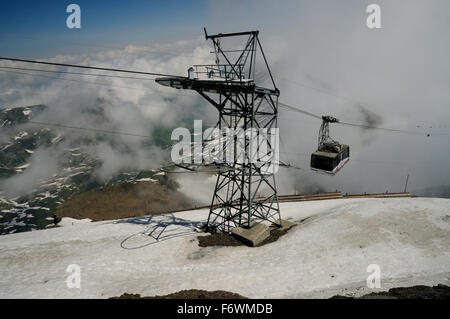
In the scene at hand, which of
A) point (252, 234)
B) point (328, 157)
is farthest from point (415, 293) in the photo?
point (328, 157)

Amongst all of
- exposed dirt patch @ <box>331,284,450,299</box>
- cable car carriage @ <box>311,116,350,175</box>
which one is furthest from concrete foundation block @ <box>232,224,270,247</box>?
cable car carriage @ <box>311,116,350,175</box>

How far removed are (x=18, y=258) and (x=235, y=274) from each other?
61.8ft

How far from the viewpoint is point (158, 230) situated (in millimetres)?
24344

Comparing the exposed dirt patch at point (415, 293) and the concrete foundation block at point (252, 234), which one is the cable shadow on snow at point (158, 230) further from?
the exposed dirt patch at point (415, 293)

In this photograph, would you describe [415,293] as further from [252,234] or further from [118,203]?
[118,203]

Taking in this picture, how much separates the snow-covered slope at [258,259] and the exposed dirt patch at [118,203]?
33.5 meters

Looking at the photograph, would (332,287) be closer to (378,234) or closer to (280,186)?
(378,234)

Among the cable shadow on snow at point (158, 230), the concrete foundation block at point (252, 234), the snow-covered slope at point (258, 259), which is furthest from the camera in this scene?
the cable shadow on snow at point (158, 230)

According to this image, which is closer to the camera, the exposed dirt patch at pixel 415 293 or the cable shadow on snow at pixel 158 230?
the exposed dirt patch at pixel 415 293

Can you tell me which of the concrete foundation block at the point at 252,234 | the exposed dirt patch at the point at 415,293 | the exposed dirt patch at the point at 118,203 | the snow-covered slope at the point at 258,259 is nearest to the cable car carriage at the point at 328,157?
the snow-covered slope at the point at 258,259

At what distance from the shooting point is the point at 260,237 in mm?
20156

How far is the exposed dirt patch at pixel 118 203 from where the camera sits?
54.2 meters

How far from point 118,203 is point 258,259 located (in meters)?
55.6
